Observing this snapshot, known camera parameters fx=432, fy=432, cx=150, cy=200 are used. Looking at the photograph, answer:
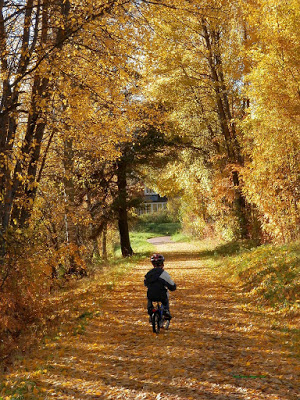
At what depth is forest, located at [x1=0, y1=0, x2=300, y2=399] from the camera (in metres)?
9.13

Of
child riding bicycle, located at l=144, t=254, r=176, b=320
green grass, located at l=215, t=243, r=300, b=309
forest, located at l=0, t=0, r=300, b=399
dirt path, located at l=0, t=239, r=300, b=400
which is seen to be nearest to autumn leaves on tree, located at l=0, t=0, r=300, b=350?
forest, located at l=0, t=0, r=300, b=399

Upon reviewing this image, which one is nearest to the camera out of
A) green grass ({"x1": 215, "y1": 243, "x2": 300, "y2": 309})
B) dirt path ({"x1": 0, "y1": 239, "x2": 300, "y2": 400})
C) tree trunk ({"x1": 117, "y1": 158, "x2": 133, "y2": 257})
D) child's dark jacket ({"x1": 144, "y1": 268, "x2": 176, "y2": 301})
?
dirt path ({"x1": 0, "y1": 239, "x2": 300, "y2": 400})

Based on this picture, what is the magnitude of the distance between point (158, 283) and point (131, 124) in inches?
236

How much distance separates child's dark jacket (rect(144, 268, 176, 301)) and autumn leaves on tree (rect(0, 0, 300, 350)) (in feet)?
8.69

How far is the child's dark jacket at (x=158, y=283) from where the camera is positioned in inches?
333

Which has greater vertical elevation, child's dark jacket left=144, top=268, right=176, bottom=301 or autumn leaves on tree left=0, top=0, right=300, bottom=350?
autumn leaves on tree left=0, top=0, right=300, bottom=350

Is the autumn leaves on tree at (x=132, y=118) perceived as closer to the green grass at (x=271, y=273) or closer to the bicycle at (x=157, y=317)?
the green grass at (x=271, y=273)

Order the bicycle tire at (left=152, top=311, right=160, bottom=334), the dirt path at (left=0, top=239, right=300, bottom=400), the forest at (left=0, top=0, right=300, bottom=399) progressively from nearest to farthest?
the dirt path at (left=0, top=239, right=300, bottom=400) → the bicycle tire at (left=152, top=311, right=160, bottom=334) → the forest at (left=0, top=0, right=300, bottom=399)

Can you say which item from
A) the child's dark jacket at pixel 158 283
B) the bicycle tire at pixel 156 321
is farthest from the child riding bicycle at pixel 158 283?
the bicycle tire at pixel 156 321

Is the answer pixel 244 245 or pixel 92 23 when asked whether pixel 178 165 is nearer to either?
pixel 244 245

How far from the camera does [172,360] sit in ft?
22.9

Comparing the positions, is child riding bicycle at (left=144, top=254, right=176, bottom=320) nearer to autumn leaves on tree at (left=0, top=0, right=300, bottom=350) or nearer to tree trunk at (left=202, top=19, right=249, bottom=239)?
autumn leaves on tree at (left=0, top=0, right=300, bottom=350)

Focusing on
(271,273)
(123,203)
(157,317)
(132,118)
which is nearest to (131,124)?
(132,118)

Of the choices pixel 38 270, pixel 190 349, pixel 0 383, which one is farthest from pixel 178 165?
pixel 0 383
